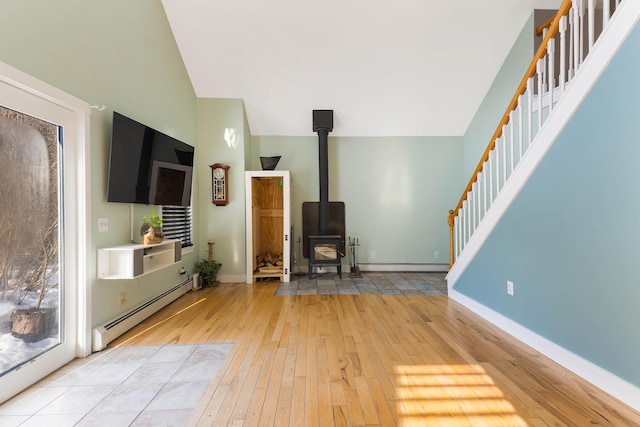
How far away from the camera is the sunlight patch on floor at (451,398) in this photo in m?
1.62

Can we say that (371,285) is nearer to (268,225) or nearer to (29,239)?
(268,225)

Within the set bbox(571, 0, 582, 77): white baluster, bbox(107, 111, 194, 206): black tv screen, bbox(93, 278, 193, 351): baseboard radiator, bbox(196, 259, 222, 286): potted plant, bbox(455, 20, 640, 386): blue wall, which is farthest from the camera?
bbox(196, 259, 222, 286): potted plant

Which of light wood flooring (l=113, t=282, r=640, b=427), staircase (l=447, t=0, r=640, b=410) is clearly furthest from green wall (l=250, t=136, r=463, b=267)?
staircase (l=447, t=0, r=640, b=410)

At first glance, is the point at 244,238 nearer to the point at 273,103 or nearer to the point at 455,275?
the point at 273,103

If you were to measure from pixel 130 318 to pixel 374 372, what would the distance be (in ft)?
7.95

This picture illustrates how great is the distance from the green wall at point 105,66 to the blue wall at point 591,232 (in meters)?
3.75

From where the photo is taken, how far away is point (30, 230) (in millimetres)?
2008

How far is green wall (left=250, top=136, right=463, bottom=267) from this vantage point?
5.60 m

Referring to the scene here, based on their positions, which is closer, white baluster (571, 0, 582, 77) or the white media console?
white baluster (571, 0, 582, 77)

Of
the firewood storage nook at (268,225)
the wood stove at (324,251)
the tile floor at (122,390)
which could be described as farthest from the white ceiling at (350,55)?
the tile floor at (122,390)

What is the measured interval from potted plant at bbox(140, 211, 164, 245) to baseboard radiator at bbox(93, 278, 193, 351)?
74 cm

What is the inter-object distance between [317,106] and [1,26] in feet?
12.8

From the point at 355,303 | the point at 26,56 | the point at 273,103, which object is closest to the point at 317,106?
the point at 273,103

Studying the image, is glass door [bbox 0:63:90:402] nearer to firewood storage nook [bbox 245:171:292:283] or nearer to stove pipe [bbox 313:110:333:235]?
firewood storage nook [bbox 245:171:292:283]
